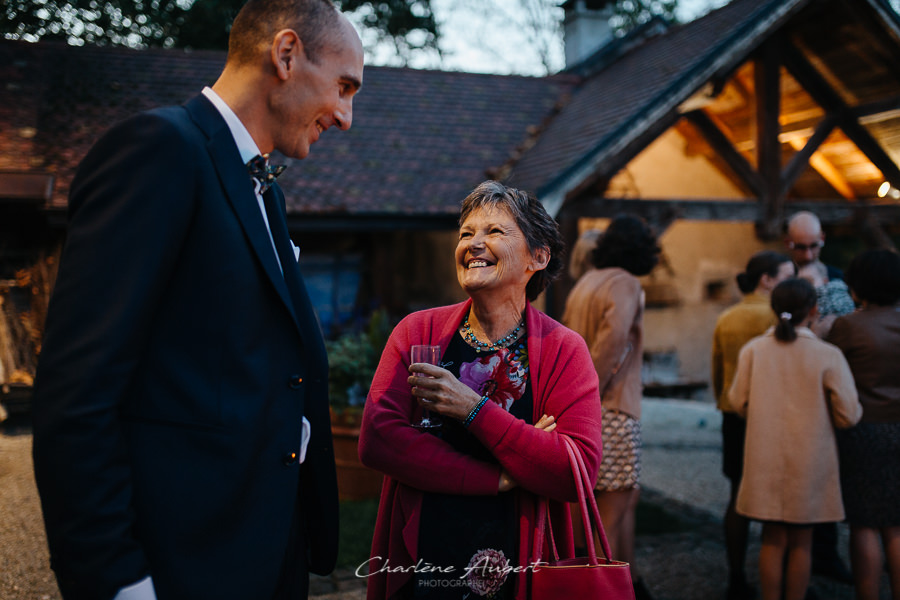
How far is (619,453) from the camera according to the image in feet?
11.1

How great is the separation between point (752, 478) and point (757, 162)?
6566 mm

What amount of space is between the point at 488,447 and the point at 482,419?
0.08 metres

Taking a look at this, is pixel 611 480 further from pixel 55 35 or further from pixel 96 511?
pixel 55 35

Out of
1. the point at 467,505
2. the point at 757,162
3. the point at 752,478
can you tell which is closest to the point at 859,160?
the point at 757,162

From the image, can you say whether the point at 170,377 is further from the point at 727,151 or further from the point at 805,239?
the point at 727,151

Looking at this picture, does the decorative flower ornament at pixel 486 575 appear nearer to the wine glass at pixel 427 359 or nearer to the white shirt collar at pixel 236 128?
the wine glass at pixel 427 359

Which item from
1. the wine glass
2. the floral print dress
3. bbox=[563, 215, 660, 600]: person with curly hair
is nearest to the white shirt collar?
the wine glass

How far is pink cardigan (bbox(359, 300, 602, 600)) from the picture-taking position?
1860mm

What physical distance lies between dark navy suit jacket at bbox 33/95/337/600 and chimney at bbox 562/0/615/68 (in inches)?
514

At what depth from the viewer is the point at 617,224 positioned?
3682mm

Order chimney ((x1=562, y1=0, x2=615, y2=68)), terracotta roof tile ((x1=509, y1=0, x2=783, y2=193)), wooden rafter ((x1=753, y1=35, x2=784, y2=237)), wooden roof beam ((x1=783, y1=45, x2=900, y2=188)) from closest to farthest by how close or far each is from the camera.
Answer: terracotta roof tile ((x1=509, y1=0, x2=783, y2=193))
wooden rafter ((x1=753, y1=35, x2=784, y2=237))
wooden roof beam ((x1=783, y1=45, x2=900, y2=188))
chimney ((x1=562, y1=0, x2=615, y2=68))

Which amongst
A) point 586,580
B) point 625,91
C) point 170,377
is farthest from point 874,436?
point 625,91

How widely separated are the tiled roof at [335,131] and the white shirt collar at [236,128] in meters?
6.84

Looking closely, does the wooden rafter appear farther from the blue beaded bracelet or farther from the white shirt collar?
the white shirt collar
